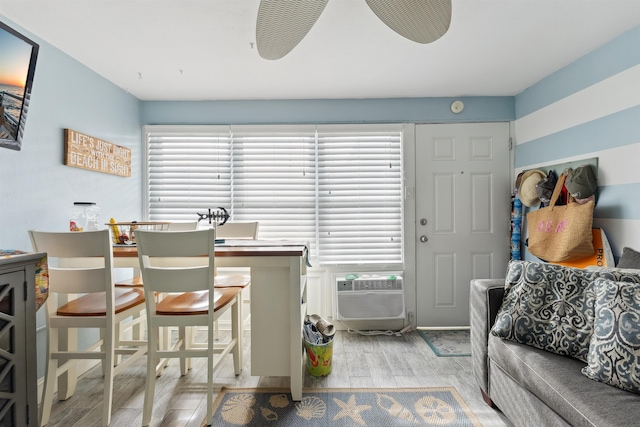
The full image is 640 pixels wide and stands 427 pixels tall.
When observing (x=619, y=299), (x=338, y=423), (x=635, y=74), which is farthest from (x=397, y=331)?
(x=635, y=74)

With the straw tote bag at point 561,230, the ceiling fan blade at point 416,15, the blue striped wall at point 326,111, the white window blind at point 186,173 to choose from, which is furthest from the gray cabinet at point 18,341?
the straw tote bag at point 561,230

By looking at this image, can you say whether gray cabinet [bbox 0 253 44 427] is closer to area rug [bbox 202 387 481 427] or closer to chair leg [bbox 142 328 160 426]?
chair leg [bbox 142 328 160 426]

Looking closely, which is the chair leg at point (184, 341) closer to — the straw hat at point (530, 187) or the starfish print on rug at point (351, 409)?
the starfish print on rug at point (351, 409)

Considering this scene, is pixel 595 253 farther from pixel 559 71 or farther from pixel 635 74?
pixel 559 71

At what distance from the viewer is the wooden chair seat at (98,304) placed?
6.10 ft

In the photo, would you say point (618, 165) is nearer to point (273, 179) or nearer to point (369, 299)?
point (369, 299)

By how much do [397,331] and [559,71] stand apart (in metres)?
2.69

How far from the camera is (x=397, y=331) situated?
10.9 ft

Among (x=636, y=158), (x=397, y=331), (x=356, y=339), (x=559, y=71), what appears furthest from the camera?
(x=397, y=331)

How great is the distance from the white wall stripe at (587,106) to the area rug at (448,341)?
1962 millimetres

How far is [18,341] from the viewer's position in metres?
1.40

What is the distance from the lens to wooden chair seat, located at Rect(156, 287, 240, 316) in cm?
188

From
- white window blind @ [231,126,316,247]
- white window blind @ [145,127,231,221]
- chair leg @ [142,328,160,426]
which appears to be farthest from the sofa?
white window blind @ [145,127,231,221]

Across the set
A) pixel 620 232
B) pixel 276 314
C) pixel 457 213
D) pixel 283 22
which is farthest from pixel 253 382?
pixel 620 232
